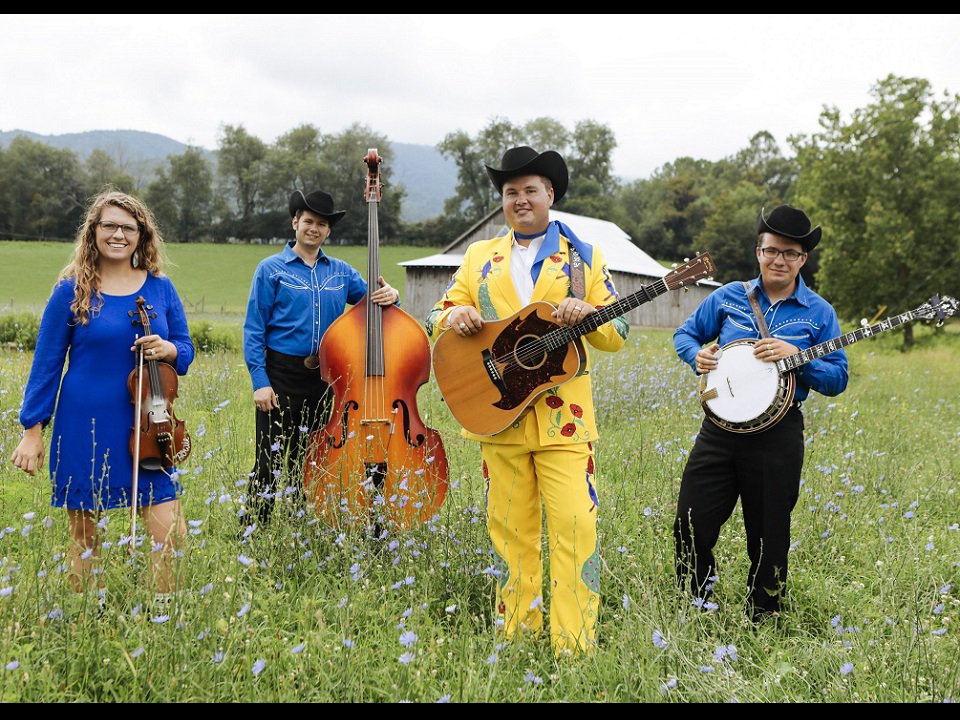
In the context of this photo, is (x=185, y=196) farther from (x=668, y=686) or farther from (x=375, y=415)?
(x=668, y=686)

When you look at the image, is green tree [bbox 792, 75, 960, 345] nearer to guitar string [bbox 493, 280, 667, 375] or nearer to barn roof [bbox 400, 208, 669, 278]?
barn roof [bbox 400, 208, 669, 278]

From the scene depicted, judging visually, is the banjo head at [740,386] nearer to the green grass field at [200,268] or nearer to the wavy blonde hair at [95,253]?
the wavy blonde hair at [95,253]

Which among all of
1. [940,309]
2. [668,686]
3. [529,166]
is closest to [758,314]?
[940,309]

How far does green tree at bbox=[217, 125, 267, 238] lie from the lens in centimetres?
6625

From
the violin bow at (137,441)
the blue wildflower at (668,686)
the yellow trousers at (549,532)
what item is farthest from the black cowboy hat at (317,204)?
the blue wildflower at (668,686)

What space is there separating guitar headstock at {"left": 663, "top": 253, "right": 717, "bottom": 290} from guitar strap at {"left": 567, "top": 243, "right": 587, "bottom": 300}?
38 centimetres

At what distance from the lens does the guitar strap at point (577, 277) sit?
3344 mm

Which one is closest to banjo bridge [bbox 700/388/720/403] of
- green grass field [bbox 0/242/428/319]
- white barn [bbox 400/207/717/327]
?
white barn [bbox 400/207/717/327]

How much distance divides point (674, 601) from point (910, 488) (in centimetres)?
359

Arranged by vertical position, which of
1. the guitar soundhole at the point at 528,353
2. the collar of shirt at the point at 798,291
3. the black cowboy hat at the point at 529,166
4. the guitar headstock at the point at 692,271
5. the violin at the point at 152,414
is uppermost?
the black cowboy hat at the point at 529,166

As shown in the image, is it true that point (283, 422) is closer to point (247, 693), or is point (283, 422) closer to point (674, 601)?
point (247, 693)

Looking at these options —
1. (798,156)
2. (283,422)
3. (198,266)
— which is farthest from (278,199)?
(283,422)

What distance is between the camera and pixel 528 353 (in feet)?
10.9

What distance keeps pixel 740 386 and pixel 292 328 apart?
2.75 m
